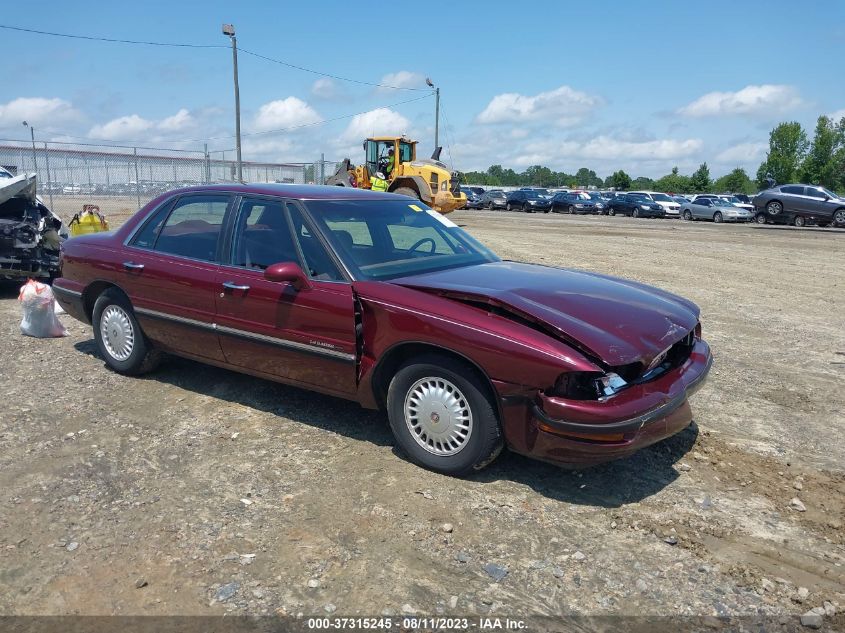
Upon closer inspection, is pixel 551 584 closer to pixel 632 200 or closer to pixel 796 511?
pixel 796 511

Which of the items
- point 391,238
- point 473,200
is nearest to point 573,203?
point 473,200

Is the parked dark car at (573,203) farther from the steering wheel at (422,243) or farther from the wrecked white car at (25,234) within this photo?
the steering wheel at (422,243)

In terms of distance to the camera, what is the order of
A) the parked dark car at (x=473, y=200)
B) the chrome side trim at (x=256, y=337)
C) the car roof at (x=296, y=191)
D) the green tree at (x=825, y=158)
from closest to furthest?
the chrome side trim at (x=256, y=337)
the car roof at (x=296, y=191)
the parked dark car at (x=473, y=200)
the green tree at (x=825, y=158)

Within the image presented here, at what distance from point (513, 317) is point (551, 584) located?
52.8 inches

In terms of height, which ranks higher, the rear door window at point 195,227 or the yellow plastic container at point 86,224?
the rear door window at point 195,227

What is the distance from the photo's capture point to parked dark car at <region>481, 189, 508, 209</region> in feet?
148

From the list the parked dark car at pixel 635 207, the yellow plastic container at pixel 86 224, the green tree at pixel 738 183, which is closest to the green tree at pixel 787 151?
the green tree at pixel 738 183

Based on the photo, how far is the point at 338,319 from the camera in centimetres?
412

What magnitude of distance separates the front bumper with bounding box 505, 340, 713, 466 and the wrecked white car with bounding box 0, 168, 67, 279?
24.2ft

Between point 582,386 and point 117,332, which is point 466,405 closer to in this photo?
point 582,386

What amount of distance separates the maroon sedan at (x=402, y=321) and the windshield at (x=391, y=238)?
0.01 m

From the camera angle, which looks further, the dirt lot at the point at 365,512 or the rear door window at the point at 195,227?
the rear door window at the point at 195,227

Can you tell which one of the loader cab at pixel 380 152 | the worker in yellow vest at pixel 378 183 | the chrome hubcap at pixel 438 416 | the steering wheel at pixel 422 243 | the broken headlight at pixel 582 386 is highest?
the loader cab at pixel 380 152

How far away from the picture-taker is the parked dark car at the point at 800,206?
27359mm
